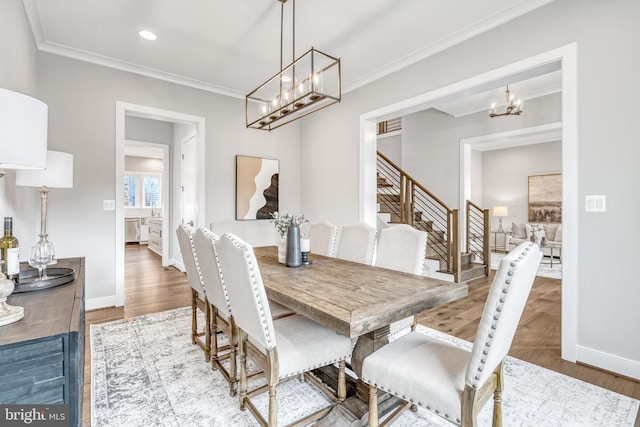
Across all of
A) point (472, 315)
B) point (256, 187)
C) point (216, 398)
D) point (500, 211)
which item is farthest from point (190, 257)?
point (500, 211)

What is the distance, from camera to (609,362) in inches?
86.7

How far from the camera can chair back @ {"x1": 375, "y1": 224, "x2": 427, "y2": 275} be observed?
2.24m

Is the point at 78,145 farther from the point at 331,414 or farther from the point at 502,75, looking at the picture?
the point at 502,75

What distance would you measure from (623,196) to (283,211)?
12.8 ft

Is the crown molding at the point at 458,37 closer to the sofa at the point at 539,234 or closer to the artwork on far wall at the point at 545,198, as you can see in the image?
the sofa at the point at 539,234

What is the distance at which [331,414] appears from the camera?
1.60 m

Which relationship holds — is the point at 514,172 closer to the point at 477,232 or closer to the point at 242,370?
the point at 477,232

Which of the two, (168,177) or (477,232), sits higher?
(168,177)

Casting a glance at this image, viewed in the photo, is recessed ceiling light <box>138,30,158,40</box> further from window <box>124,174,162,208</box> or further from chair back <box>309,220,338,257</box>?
window <box>124,174,162,208</box>

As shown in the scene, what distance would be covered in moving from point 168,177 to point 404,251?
5.14 metres

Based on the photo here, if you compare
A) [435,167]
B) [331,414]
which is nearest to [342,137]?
[435,167]

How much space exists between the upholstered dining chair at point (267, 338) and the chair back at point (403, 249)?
0.84 m

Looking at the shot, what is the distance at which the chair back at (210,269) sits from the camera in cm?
184

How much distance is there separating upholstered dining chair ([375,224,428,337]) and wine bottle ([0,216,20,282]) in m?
2.12
